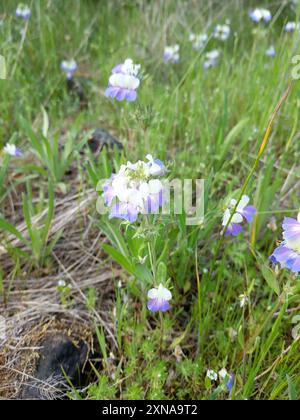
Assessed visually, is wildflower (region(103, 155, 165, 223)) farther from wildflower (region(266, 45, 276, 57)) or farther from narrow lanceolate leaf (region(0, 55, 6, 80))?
wildflower (region(266, 45, 276, 57))

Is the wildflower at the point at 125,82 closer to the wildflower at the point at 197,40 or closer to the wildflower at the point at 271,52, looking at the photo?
the wildflower at the point at 197,40

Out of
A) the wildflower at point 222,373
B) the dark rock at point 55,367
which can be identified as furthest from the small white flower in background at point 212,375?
the dark rock at point 55,367

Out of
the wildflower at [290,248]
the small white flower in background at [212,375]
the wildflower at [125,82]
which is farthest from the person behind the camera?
the wildflower at [125,82]

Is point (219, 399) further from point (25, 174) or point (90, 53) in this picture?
point (90, 53)

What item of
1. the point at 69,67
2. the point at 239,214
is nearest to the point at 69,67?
the point at 69,67

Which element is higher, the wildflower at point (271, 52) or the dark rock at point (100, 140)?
the wildflower at point (271, 52)

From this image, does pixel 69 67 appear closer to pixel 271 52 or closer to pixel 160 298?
pixel 271 52
